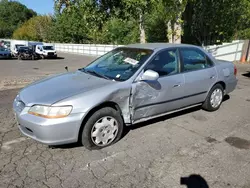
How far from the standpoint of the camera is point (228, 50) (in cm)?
1482

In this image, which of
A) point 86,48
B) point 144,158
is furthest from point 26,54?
point 144,158

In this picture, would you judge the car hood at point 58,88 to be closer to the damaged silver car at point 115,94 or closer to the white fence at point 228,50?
the damaged silver car at point 115,94

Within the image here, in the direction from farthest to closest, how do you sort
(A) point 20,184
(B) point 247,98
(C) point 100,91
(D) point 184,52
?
1. (B) point 247,98
2. (D) point 184,52
3. (C) point 100,91
4. (A) point 20,184

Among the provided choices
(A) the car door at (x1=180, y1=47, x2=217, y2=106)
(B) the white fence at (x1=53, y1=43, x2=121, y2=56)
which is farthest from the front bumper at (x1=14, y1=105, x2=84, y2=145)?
(B) the white fence at (x1=53, y1=43, x2=121, y2=56)

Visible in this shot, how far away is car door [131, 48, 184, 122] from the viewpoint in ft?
12.4

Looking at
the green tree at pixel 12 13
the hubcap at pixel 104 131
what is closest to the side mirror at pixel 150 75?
the hubcap at pixel 104 131

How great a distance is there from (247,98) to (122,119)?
14.9 ft

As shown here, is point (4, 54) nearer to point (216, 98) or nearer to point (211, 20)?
point (211, 20)

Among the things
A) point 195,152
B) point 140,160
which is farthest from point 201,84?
point 140,160

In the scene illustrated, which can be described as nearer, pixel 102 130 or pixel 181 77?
pixel 102 130

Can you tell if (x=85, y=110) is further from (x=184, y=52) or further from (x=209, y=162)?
(x=184, y=52)

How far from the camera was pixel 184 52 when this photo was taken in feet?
14.7

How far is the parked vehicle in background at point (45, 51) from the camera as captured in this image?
2369 cm

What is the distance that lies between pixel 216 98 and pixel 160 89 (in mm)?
1932
